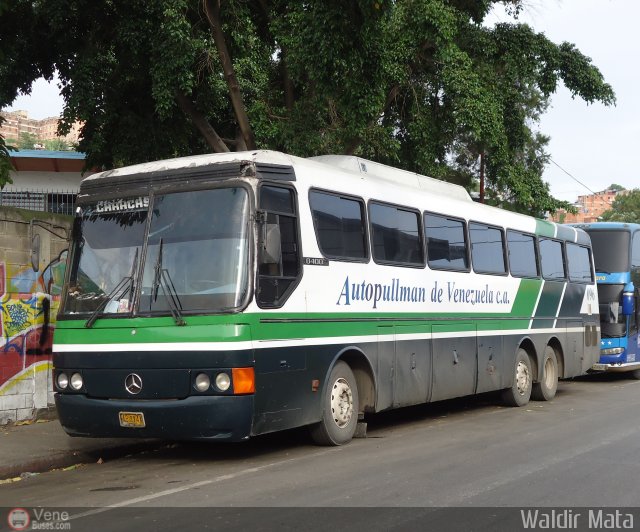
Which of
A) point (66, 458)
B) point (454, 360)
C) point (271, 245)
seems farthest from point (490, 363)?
point (66, 458)

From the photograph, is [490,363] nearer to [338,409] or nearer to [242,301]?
[338,409]

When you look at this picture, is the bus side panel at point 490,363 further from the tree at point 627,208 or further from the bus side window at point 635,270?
the tree at point 627,208

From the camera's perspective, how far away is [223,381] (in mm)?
8391

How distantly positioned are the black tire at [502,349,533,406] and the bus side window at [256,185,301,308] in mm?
6735

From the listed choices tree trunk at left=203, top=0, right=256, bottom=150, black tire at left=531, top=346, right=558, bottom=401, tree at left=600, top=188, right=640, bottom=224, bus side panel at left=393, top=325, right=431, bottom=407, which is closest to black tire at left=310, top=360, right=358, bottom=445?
bus side panel at left=393, top=325, right=431, bottom=407

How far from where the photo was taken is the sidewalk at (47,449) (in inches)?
356

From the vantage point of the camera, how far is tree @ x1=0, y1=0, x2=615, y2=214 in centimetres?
1530

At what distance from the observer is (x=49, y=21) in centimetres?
1591

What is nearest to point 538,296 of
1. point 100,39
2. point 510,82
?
point 510,82

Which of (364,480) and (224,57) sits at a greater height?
(224,57)

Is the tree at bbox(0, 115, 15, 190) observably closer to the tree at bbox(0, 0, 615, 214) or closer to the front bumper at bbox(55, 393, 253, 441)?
the front bumper at bbox(55, 393, 253, 441)

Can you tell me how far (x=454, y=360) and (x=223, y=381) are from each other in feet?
17.3

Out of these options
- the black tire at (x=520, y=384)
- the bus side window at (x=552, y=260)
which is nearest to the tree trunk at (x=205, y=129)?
the bus side window at (x=552, y=260)
